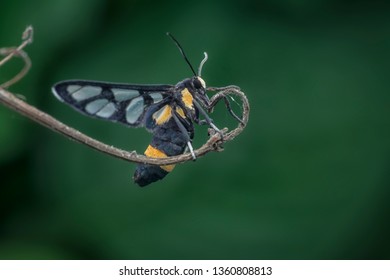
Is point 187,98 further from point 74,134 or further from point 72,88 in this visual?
point 74,134

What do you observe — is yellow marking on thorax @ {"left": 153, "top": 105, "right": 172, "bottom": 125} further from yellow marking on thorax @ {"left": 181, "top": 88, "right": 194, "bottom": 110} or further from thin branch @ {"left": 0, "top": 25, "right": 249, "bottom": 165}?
thin branch @ {"left": 0, "top": 25, "right": 249, "bottom": 165}

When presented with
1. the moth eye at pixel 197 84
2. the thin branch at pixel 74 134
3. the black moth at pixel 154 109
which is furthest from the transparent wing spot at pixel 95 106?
the moth eye at pixel 197 84

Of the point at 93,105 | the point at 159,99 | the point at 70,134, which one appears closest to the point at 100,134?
the point at 159,99

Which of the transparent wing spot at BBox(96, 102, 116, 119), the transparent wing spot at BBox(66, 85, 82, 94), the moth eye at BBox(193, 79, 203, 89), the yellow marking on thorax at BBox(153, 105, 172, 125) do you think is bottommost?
the transparent wing spot at BBox(66, 85, 82, 94)

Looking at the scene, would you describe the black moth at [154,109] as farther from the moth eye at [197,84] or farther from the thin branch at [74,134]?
the thin branch at [74,134]

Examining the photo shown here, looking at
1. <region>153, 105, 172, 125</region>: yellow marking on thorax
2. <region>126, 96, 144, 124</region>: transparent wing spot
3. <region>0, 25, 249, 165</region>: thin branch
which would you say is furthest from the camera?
<region>153, 105, 172, 125</region>: yellow marking on thorax

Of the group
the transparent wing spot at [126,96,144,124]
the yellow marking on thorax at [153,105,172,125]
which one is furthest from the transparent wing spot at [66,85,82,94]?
the yellow marking on thorax at [153,105,172,125]

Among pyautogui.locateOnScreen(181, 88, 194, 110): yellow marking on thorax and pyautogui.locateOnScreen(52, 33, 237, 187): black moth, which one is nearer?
pyautogui.locateOnScreen(52, 33, 237, 187): black moth
